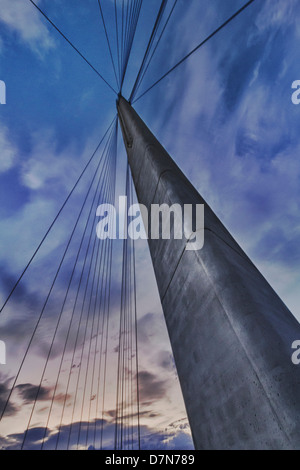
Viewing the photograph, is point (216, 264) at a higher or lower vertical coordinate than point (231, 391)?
higher

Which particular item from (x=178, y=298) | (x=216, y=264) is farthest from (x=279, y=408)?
(x=178, y=298)

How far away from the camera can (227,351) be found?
8.89 ft

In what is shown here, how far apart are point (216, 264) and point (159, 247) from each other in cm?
207

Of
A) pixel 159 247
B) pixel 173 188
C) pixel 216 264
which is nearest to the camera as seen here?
pixel 216 264

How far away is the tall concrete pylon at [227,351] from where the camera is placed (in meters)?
2.12

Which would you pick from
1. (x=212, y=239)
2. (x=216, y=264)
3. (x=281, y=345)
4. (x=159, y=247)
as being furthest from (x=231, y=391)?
(x=159, y=247)

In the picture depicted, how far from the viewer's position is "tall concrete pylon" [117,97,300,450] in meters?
2.12

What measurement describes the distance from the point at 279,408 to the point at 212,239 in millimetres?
2115
